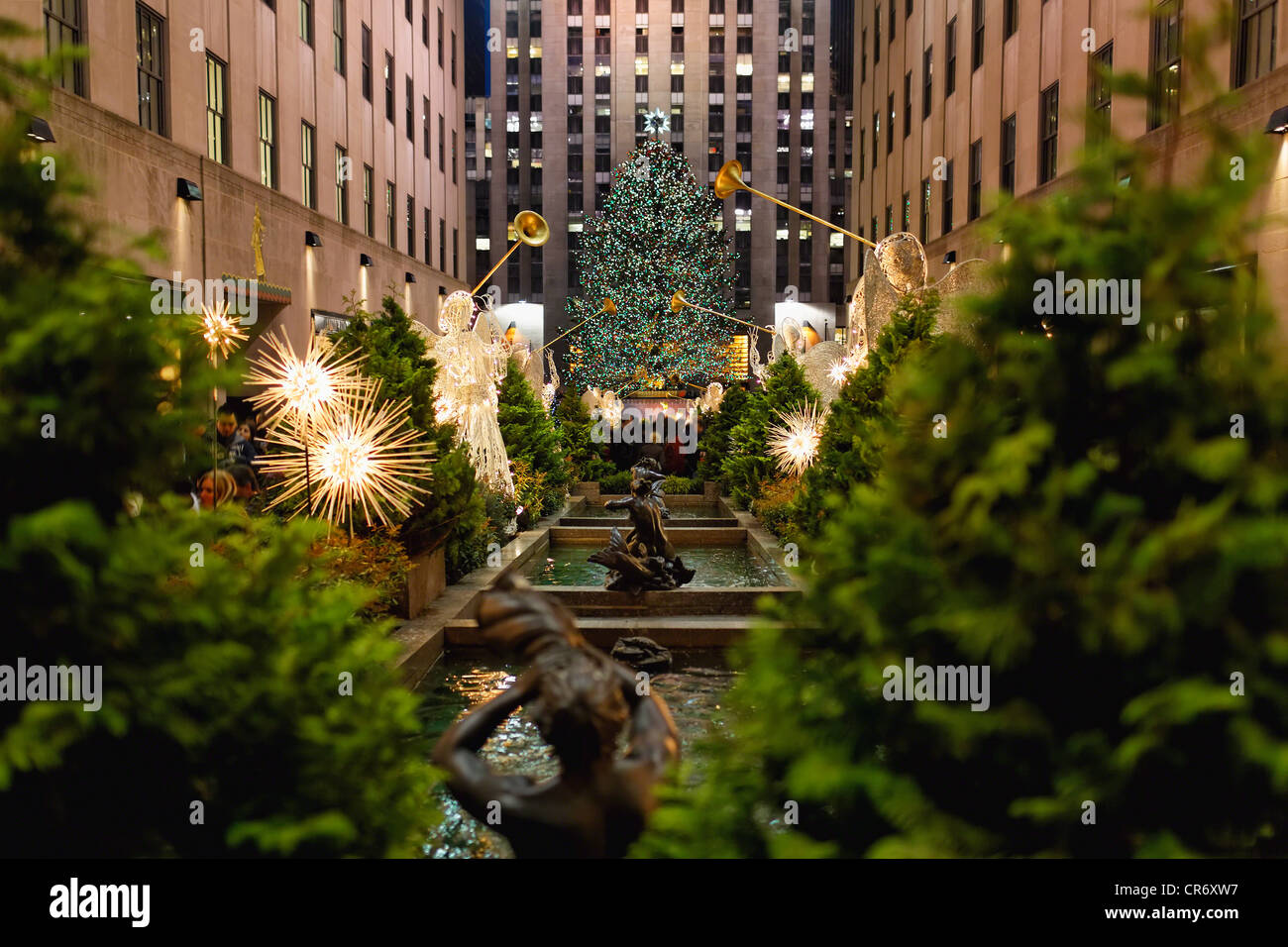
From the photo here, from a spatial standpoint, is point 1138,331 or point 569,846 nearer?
point 1138,331

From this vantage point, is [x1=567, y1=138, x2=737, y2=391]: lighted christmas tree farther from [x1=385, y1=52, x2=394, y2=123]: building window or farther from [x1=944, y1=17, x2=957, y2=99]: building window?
[x1=944, y1=17, x2=957, y2=99]: building window

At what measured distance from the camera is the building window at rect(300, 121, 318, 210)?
26094 mm

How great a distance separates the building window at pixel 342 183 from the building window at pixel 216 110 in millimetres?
7392

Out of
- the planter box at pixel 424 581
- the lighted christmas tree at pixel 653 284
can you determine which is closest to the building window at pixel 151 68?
the planter box at pixel 424 581

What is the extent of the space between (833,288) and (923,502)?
7628 cm

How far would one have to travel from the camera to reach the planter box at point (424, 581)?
426 inches

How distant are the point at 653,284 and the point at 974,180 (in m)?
26.8

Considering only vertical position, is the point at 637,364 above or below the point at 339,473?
above

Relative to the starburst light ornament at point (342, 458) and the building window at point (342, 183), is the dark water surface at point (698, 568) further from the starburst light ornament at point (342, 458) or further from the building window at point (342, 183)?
the building window at point (342, 183)

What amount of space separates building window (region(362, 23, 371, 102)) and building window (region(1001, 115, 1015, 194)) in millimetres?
21107

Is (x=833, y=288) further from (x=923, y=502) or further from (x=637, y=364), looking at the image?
(x=923, y=502)

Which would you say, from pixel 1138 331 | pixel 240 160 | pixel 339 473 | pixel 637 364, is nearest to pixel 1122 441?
pixel 1138 331

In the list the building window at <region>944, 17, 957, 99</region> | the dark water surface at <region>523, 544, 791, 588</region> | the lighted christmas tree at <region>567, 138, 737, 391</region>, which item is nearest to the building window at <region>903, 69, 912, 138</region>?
the building window at <region>944, 17, 957, 99</region>
